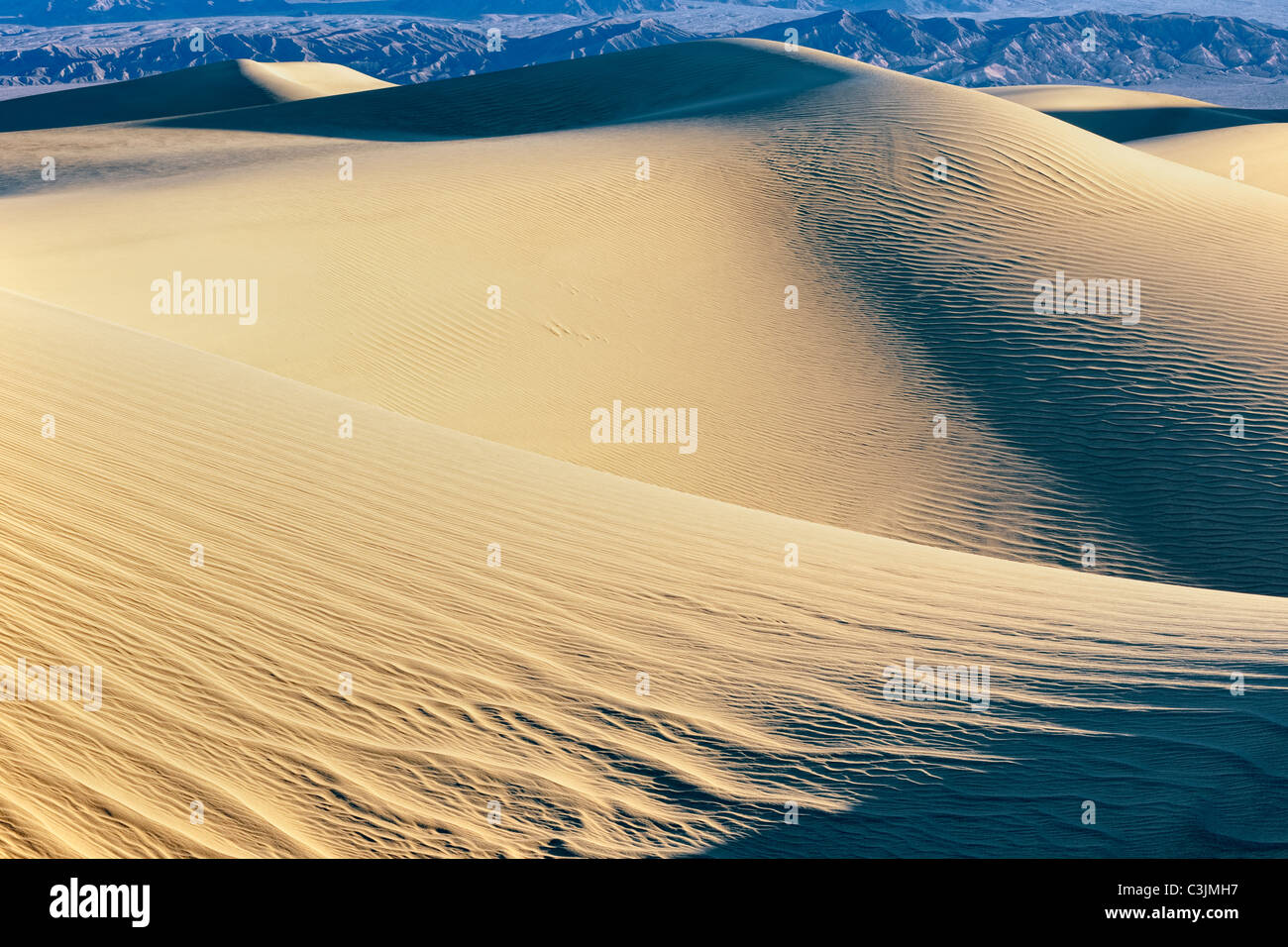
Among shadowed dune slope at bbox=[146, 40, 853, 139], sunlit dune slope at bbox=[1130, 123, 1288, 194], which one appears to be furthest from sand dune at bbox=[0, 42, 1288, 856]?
sunlit dune slope at bbox=[1130, 123, 1288, 194]

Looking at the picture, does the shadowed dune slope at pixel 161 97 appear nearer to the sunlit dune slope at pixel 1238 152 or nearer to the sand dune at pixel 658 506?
the sand dune at pixel 658 506

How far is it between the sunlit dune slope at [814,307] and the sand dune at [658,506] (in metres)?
0.07

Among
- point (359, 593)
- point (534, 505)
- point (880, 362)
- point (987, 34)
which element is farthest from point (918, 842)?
point (987, 34)

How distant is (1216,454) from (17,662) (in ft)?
33.1

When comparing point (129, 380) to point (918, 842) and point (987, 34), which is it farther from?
point (987, 34)

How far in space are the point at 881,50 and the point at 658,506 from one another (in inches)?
7414

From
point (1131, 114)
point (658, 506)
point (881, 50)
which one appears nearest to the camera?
point (658, 506)

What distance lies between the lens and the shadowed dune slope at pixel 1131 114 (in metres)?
47.4

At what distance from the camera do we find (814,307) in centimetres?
1420

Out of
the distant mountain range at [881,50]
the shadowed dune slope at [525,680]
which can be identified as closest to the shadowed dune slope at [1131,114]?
the shadowed dune slope at [525,680]

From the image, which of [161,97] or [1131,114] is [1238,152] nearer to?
[1131,114]

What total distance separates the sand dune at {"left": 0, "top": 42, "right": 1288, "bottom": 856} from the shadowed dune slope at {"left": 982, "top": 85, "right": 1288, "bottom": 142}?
3271 centimetres

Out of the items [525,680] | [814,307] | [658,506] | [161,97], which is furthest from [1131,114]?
[525,680]

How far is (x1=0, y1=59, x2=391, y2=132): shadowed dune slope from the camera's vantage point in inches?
1927
